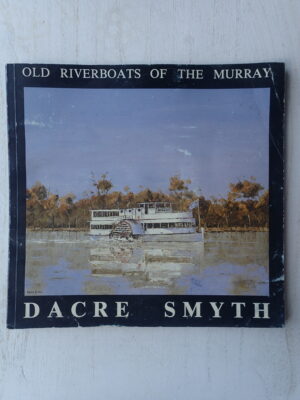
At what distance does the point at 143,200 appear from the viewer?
27.9 inches

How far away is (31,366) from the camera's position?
0.71m

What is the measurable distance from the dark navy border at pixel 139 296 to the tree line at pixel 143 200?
0.02m

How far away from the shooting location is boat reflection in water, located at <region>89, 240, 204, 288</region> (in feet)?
2.31

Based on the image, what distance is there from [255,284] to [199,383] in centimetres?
16

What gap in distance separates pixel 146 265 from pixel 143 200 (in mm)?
94

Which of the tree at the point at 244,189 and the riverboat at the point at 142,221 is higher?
the tree at the point at 244,189

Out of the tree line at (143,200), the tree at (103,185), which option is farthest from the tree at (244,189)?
the tree at (103,185)

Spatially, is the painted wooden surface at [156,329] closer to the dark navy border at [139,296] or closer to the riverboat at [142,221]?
the dark navy border at [139,296]

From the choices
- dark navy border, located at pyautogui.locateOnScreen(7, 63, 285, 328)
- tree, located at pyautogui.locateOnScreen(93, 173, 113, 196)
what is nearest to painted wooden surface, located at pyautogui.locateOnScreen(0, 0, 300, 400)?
dark navy border, located at pyautogui.locateOnScreen(7, 63, 285, 328)

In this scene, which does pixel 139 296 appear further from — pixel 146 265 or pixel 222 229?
pixel 222 229

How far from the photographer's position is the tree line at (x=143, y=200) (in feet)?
2.31

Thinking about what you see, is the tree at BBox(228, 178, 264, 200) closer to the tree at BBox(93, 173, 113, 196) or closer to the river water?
the river water

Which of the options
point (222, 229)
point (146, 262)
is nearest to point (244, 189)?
point (222, 229)

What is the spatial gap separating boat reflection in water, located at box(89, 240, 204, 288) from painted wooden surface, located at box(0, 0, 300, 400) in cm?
8
